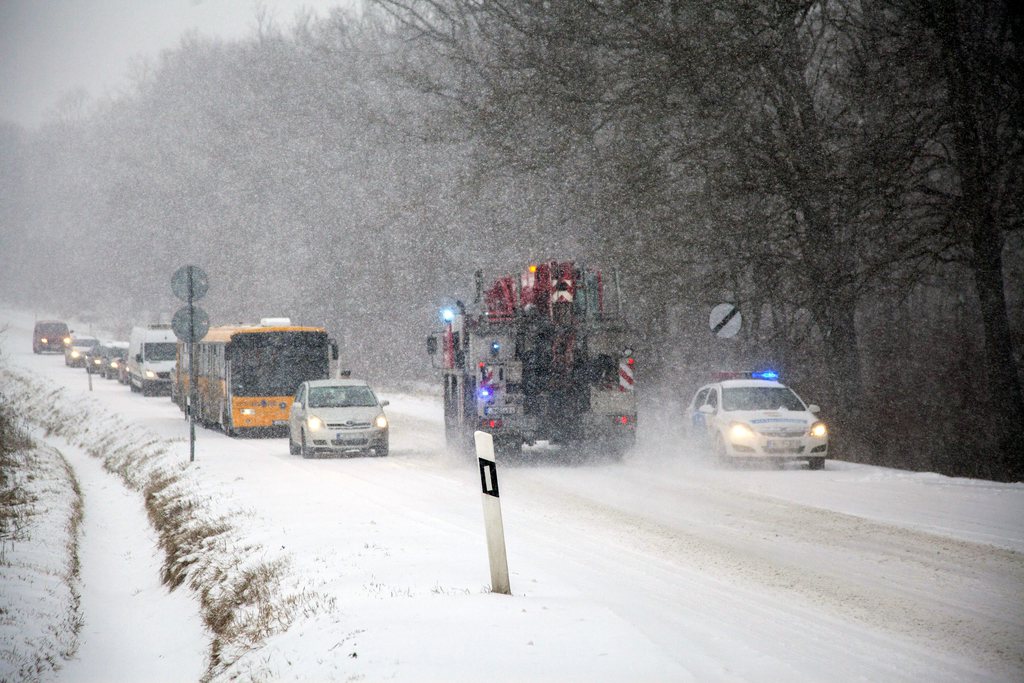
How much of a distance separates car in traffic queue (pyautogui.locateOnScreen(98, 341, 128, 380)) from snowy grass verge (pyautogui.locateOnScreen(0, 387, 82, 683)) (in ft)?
123

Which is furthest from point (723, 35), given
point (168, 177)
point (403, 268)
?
point (168, 177)

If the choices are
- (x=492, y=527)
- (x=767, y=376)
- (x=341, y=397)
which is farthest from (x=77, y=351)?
(x=492, y=527)

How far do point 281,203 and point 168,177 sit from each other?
18.0 m

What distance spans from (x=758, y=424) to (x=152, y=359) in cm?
3558

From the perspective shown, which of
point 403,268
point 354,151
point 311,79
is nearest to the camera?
point 403,268

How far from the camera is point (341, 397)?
24.0m

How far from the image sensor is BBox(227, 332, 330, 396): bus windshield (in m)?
29.3

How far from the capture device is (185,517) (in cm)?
1582

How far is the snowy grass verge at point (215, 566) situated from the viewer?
29.5 feet

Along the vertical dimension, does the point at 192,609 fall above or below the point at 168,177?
below

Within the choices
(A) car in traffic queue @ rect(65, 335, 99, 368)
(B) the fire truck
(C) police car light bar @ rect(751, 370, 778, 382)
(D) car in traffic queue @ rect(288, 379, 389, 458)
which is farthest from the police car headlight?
(A) car in traffic queue @ rect(65, 335, 99, 368)

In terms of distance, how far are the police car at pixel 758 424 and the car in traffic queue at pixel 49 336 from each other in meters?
67.2

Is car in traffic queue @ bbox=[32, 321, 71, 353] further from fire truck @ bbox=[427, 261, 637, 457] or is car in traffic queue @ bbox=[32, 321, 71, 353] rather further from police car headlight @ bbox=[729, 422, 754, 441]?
police car headlight @ bbox=[729, 422, 754, 441]

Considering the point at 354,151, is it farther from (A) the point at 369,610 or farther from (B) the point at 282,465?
(A) the point at 369,610
